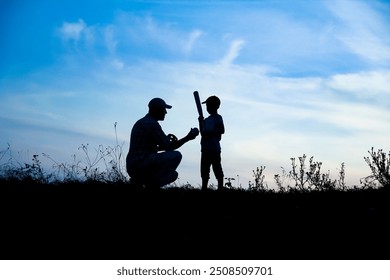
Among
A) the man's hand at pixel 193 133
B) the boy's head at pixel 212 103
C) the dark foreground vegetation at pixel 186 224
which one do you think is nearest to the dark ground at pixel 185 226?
the dark foreground vegetation at pixel 186 224

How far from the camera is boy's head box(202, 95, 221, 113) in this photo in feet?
32.1

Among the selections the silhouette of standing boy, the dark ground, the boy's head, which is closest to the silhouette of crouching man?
the dark ground

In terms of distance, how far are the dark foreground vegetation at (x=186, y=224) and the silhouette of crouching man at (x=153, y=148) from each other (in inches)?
12.1

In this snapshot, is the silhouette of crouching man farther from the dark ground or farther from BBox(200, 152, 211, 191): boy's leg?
BBox(200, 152, 211, 191): boy's leg

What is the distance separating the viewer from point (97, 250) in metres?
4.36

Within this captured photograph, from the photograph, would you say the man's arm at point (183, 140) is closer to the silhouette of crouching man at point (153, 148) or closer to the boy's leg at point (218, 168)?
the silhouette of crouching man at point (153, 148)

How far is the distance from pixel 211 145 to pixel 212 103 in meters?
0.98

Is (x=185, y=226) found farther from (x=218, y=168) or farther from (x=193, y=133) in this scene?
(x=218, y=168)

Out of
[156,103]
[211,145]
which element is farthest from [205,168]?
[156,103]

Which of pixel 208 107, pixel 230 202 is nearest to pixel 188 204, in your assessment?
pixel 230 202

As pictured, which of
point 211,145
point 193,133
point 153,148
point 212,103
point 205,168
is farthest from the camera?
point 212,103

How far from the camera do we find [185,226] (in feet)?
17.3

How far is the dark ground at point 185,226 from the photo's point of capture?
4359mm
